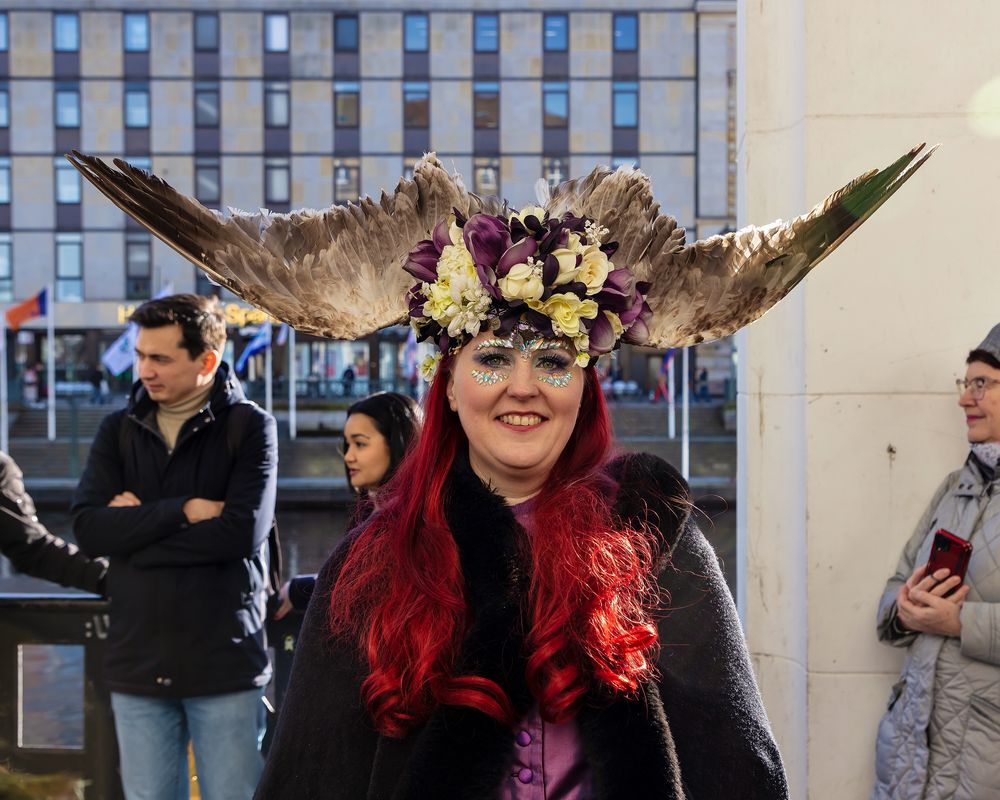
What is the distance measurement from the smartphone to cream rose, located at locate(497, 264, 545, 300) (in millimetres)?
1733

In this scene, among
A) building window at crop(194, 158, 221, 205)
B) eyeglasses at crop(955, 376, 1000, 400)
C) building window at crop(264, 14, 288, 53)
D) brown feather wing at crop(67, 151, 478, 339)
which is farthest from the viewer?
building window at crop(264, 14, 288, 53)

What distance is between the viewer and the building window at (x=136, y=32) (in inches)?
1753

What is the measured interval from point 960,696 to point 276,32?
1779 inches

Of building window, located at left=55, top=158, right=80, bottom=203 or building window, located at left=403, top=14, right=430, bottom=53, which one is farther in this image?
building window, located at left=403, top=14, right=430, bottom=53

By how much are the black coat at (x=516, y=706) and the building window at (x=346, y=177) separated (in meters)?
42.8

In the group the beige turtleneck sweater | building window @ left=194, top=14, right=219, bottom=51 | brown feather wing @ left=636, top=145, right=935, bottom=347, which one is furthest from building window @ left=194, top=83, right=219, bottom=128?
brown feather wing @ left=636, top=145, right=935, bottom=347

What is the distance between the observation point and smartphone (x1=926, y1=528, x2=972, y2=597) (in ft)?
11.0

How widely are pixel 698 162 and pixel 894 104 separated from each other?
1624 inches

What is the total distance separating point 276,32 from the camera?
4491 cm

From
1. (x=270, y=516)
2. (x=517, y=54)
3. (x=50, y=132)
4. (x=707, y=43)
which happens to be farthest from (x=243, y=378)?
(x=270, y=516)

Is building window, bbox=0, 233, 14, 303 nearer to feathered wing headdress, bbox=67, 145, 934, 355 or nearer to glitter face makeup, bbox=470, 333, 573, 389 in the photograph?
feathered wing headdress, bbox=67, 145, 934, 355

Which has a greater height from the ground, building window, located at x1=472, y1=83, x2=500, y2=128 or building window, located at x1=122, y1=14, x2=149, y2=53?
building window, located at x1=122, y1=14, x2=149, y2=53

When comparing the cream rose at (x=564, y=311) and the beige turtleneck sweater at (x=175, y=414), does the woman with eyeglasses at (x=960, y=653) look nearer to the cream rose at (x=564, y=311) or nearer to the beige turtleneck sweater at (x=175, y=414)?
the cream rose at (x=564, y=311)

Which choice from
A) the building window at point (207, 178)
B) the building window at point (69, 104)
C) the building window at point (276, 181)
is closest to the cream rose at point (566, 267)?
the building window at point (276, 181)
